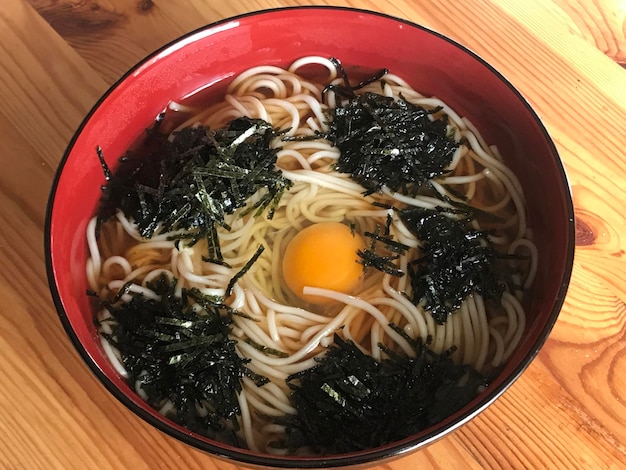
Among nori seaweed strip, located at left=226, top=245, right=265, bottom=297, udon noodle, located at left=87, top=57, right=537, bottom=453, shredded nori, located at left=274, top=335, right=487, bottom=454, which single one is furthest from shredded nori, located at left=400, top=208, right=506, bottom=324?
nori seaweed strip, located at left=226, top=245, right=265, bottom=297

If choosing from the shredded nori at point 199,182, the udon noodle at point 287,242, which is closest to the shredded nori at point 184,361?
the udon noodle at point 287,242

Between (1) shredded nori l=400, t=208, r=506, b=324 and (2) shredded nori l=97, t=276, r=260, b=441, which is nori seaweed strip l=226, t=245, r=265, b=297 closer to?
(2) shredded nori l=97, t=276, r=260, b=441

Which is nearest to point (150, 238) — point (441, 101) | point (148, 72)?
point (148, 72)

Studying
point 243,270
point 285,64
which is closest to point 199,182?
point 243,270

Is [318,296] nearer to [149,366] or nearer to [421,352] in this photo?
[421,352]

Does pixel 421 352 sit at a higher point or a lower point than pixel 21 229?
higher

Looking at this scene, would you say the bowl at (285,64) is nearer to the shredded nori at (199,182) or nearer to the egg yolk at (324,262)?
the shredded nori at (199,182)
